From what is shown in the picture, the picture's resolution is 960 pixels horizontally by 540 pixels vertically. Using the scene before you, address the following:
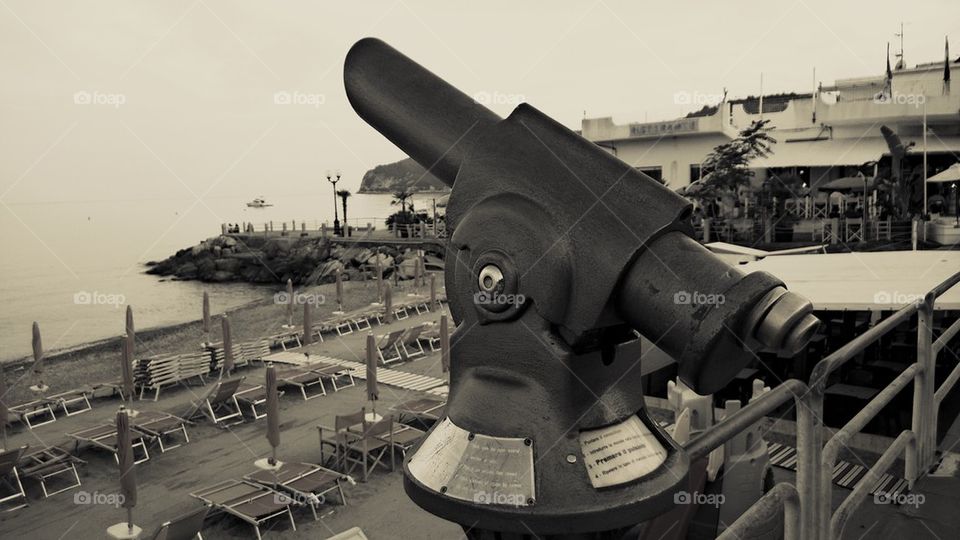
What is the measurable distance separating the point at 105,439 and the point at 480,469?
1133cm

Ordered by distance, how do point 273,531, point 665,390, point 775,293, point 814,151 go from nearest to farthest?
1. point 775,293
2. point 273,531
3. point 665,390
4. point 814,151

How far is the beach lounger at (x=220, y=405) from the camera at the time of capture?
471 inches

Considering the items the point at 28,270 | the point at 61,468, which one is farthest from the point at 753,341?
the point at 28,270

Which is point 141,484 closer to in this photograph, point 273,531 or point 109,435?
point 109,435

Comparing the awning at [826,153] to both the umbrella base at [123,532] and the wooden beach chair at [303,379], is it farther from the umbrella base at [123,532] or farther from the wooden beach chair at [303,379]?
the umbrella base at [123,532]

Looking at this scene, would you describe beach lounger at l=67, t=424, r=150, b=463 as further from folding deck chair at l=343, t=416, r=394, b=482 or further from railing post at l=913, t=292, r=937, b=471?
railing post at l=913, t=292, r=937, b=471

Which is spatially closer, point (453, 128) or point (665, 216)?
point (665, 216)

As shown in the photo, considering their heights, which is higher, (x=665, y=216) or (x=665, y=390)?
(x=665, y=216)

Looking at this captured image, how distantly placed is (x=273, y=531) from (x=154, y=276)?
6703 centimetres

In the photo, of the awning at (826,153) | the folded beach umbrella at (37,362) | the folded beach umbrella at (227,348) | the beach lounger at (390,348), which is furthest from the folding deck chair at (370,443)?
the awning at (826,153)

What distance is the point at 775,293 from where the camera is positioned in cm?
118

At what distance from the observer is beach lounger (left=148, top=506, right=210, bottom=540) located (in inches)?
262

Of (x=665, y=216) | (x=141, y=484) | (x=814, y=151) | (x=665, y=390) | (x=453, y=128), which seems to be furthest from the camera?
(x=814, y=151)

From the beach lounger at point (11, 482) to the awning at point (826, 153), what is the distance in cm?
2871
